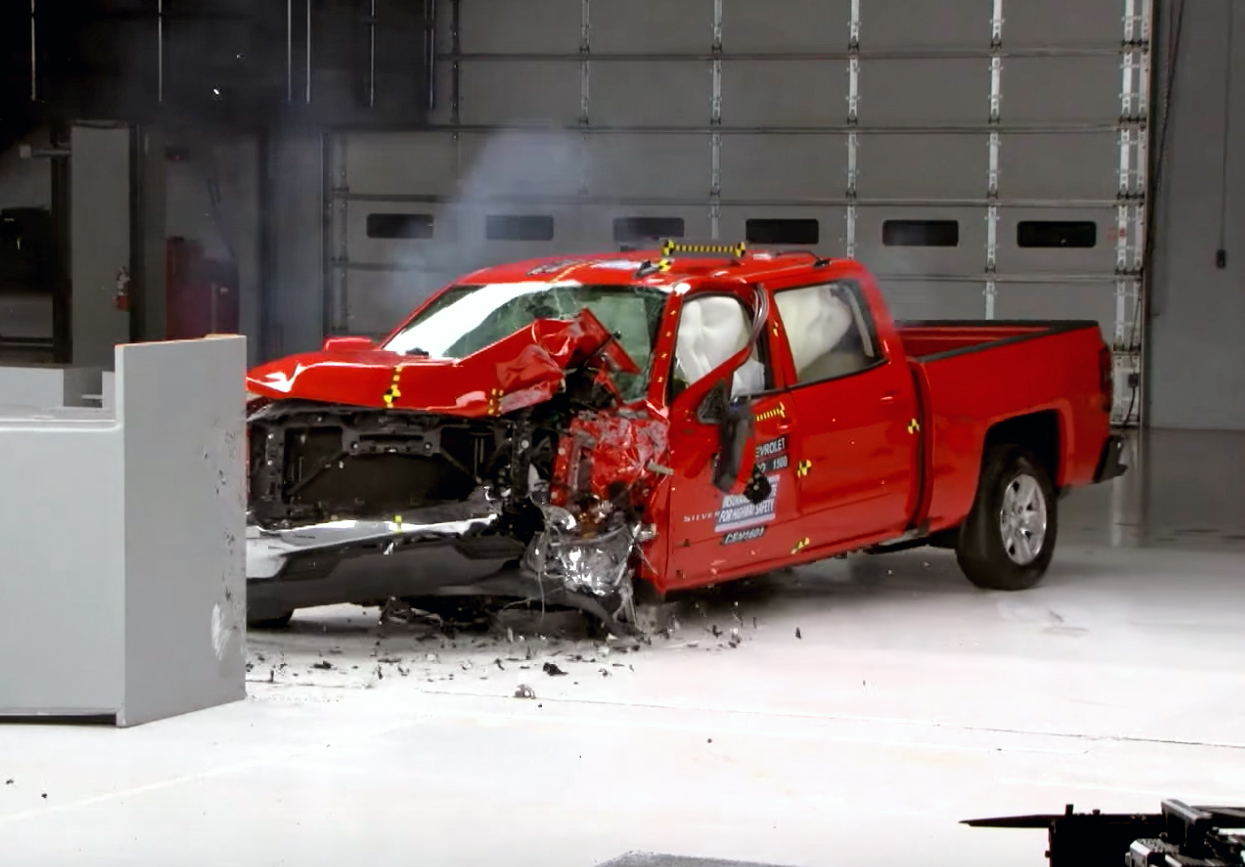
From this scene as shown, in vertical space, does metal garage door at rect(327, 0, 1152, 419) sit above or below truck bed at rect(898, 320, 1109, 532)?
above

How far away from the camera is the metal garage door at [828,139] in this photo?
17.2 meters

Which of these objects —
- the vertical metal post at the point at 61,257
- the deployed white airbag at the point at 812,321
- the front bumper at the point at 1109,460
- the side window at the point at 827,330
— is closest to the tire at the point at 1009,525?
the front bumper at the point at 1109,460

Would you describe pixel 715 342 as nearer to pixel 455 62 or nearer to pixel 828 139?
pixel 828 139

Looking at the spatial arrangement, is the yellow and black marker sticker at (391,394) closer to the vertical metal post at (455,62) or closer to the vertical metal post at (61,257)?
the vertical metal post at (455,62)

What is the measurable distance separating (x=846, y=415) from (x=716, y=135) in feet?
30.6

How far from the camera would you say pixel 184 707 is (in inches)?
261

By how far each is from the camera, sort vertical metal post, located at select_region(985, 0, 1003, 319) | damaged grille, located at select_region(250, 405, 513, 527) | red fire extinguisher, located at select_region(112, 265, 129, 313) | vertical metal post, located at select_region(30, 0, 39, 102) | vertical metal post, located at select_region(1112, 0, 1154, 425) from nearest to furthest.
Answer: damaged grille, located at select_region(250, 405, 513, 527)
vertical metal post, located at select_region(1112, 0, 1154, 425)
vertical metal post, located at select_region(985, 0, 1003, 319)
vertical metal post, located at select_region(30, 0, 39, 102)
red fire extinguisher, located at select_region(112, 265, 129, 313)

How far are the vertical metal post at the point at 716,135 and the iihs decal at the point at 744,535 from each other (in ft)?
31.0

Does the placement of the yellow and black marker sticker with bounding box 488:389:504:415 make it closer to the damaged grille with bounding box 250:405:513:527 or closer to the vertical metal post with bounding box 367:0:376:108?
the damaged grille with bounding box 250:405:513:527

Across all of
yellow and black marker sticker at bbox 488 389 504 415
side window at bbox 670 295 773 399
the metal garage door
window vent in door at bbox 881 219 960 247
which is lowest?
yellow and black marker sticker at bbox 488 389 504 415

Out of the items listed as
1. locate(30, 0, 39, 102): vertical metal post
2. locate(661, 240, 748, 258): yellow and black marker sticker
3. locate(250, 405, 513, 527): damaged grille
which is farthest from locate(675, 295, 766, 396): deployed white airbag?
locate(30, 0, 39, 102): vertical metal post

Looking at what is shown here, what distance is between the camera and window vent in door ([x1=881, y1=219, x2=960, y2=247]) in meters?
17.5

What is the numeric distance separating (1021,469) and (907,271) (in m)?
8.04

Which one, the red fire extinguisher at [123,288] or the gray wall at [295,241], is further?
the red fire extinguisher at [123,288]
